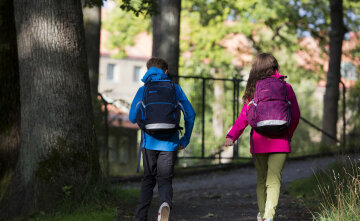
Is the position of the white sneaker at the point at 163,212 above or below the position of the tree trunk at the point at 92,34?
below

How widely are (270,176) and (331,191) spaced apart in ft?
7.74

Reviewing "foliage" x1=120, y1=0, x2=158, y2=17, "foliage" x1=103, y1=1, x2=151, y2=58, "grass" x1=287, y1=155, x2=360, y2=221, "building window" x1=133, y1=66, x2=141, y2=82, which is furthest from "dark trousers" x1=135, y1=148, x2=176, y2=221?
"building window" x1=133, y1=66, x2=141, y2=82

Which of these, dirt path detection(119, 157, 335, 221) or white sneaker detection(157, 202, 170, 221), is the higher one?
white sneaker detection(157, 202, 170, 221)

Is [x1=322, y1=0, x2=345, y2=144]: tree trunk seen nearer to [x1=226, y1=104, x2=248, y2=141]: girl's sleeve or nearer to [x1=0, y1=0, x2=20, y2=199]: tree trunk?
[x1=0, y1=0, x2=20, y2=199]: tree trunk

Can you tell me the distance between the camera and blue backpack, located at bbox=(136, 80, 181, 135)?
562 centimetres

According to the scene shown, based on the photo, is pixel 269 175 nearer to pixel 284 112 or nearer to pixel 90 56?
pixel 284 112

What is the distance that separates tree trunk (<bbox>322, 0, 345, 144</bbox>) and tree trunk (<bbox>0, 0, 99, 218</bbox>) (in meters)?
12.5

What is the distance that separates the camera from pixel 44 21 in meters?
7.24

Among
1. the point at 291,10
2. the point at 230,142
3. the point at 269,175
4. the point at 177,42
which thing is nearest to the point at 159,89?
the point at 230,142

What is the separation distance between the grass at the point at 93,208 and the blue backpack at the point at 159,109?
1.54 m

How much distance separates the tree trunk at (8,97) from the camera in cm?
834

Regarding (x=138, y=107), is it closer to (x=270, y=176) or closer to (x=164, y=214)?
(x=164, y=214)

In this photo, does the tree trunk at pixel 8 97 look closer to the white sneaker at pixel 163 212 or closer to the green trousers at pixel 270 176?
the white sneaker at pixel 163 212

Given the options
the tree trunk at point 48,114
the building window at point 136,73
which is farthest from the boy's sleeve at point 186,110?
Answer: the building window at point 136,73
